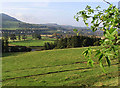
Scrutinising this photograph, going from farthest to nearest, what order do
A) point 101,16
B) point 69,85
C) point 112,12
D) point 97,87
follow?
point 69,85
point 97,87
point 101,16
point 112,12

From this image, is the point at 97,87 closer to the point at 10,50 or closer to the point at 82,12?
the point at 82,12

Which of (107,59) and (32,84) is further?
(32,84)

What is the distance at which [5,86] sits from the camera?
50.3 ft

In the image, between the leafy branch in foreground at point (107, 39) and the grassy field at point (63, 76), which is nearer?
the leafy branch in foreground at point (107, 39)

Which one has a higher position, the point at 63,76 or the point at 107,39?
the point at 107,39

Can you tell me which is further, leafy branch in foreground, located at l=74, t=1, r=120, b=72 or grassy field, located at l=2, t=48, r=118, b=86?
grassy field, located at l=2, t=48, r=118, b=86

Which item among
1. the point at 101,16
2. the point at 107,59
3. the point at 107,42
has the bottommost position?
the point at 107,59

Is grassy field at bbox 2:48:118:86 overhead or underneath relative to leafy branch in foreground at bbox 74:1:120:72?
underneath

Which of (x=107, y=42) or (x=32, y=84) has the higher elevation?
(x=107, y=42)

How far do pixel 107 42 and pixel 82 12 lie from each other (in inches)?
55.0

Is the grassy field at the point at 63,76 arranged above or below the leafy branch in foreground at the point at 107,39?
below

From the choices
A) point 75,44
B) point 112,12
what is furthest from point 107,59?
point 75,44

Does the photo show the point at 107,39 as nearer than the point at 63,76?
Yes

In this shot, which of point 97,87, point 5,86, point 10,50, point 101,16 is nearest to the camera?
point 101,16
